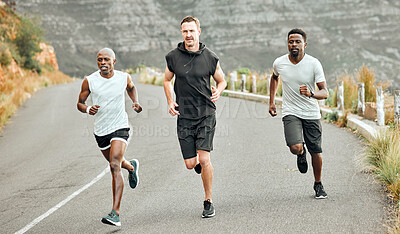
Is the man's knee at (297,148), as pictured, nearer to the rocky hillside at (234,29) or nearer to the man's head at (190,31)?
the man's head at (190,31)

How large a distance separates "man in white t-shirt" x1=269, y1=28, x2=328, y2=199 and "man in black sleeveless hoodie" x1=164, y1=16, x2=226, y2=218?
105 centimetres

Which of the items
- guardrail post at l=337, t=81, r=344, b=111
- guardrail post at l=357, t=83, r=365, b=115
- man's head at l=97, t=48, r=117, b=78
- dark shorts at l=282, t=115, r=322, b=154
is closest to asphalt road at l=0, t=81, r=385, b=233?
dark shorts at l=282, t=115, r=322, b=154

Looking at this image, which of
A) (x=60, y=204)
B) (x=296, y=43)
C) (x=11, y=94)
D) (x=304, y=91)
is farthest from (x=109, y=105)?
(x=11, y=94)

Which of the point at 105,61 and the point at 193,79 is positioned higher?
the point at 105,61

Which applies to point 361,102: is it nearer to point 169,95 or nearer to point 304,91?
point 304,91

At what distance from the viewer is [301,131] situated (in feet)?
22.8

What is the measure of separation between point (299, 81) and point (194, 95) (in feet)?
4.73

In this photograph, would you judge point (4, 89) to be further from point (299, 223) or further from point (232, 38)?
point (232, 38)

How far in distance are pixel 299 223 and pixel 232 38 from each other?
144512 millimetres

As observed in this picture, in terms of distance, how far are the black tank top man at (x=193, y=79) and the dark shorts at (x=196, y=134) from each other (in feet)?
0.23

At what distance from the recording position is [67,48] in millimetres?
117688

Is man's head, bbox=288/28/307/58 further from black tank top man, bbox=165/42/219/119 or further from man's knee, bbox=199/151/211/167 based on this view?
man's knee, bbox=199/151/211/167

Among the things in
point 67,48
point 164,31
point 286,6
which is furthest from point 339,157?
point 286,6

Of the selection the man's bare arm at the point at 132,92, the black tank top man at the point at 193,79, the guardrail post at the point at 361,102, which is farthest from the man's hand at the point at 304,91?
the guardrail post at the point at 361,102
